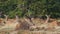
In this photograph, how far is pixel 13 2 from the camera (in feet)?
101

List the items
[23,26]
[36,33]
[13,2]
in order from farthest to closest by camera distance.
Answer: [13,2] < [23,26] < [36,33]

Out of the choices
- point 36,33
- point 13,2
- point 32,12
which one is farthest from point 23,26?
Answer: point 13,2

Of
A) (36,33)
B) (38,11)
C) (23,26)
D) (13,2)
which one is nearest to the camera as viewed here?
(36,33)

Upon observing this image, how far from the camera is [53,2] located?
28.5 metres

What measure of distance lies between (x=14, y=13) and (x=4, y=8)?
6.87 feet

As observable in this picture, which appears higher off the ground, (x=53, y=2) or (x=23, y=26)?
(x=53, y=2)

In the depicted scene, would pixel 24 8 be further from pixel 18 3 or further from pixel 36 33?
pixel 36 33

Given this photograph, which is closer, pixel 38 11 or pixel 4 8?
pixel 38 11

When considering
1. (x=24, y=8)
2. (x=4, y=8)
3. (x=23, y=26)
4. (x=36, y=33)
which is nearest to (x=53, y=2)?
(x=24, y=8)

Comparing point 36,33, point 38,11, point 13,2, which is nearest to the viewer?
point 36,33

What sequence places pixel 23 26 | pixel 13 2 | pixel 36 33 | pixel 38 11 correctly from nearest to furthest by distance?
pixel 36 33, pixel 23 26, pixel 38 11, pixel 13 2

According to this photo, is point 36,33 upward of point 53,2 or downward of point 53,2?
downward

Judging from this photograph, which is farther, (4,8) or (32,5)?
(4,8)

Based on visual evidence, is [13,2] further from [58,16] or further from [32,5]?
[58,16]
